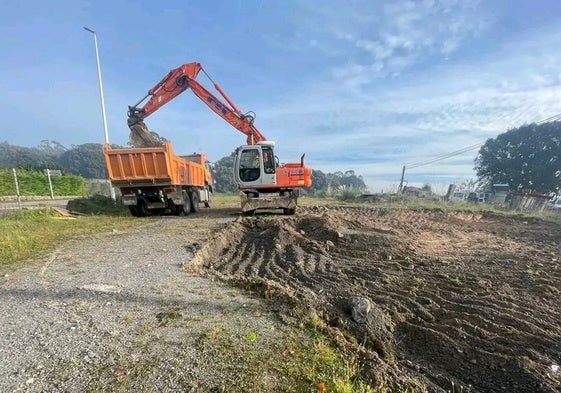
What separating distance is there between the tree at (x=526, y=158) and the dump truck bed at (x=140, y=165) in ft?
140

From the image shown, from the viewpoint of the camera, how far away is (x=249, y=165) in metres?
11.6

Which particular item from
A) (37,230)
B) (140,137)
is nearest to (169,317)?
(37,230)

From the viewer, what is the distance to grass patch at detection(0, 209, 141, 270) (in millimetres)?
5961

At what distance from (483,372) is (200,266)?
4.19m

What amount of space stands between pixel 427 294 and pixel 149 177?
9.21 meters

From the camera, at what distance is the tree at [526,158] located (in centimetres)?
3566

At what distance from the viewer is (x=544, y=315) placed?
368cm

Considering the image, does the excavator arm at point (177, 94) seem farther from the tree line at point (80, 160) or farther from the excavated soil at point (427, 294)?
the tree line at point (80, 160)

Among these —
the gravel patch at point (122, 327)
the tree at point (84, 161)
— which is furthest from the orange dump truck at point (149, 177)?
A: the tree at point (84, 161)

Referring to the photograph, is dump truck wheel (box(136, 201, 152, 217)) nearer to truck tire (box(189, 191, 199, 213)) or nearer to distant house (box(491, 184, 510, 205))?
truck tire (box(189, 191, 199, 213))

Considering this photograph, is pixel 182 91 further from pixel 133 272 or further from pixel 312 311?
pixel 312 311

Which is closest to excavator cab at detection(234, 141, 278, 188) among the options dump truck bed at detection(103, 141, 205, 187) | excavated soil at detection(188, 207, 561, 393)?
dump truck bed at detection(103, 141, 205, 187)

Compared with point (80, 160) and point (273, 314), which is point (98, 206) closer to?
point (273, 314)

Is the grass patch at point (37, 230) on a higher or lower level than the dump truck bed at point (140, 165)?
lower
